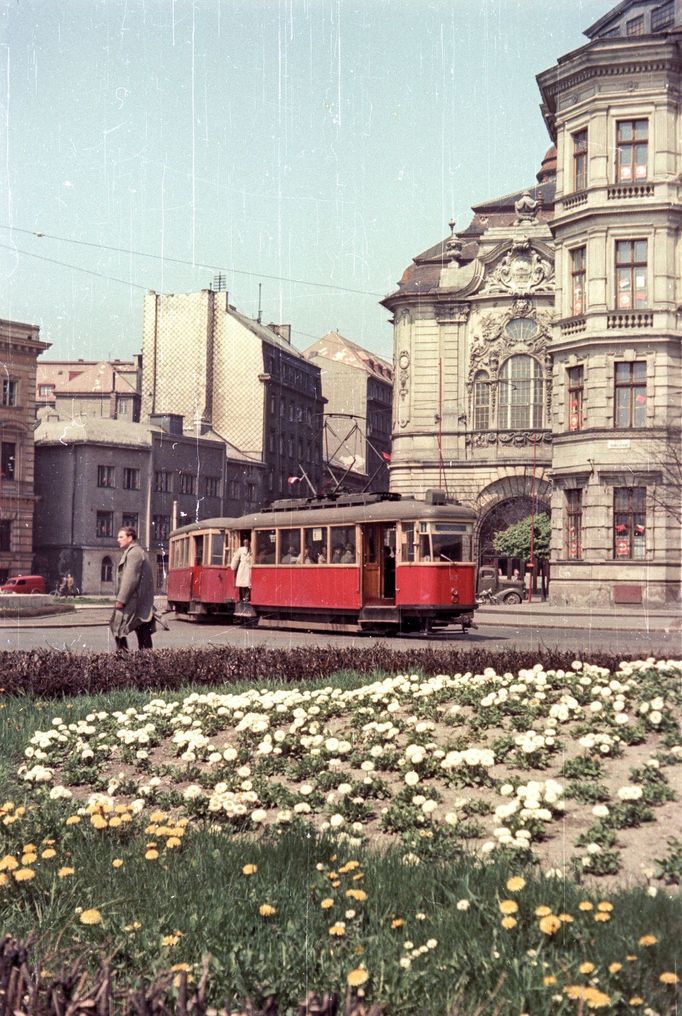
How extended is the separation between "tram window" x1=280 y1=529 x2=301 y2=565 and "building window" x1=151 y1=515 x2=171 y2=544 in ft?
151

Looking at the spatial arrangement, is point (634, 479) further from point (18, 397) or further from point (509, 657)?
point (18, 397)

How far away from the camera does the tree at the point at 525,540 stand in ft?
170

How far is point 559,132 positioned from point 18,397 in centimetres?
3566

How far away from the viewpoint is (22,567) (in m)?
63.9

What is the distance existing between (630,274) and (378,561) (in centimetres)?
1961

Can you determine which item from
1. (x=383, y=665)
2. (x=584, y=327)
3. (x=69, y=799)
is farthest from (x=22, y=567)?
(x=69, y=799)

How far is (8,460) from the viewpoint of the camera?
65.6m

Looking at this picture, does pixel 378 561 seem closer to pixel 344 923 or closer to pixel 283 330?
pixel 344 923

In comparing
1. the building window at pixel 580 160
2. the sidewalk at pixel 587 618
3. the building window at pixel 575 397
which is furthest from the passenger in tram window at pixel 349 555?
the building window at pixel 580 160

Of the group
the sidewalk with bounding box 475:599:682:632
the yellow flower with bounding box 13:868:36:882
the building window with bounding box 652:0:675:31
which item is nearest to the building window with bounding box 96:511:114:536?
the sidewalk with bounding box 475:599:682:632

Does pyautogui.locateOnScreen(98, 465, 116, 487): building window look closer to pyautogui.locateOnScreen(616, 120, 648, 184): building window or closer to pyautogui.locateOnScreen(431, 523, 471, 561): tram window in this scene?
pyautogui.locateOnScreen(616, 120, 648, 184): building window

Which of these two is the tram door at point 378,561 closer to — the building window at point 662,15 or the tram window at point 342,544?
the tram window at point 342,544

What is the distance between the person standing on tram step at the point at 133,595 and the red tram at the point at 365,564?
998cm

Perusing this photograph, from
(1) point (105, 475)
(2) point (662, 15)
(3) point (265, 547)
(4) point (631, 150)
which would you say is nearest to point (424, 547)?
(3) point (265, 547)
